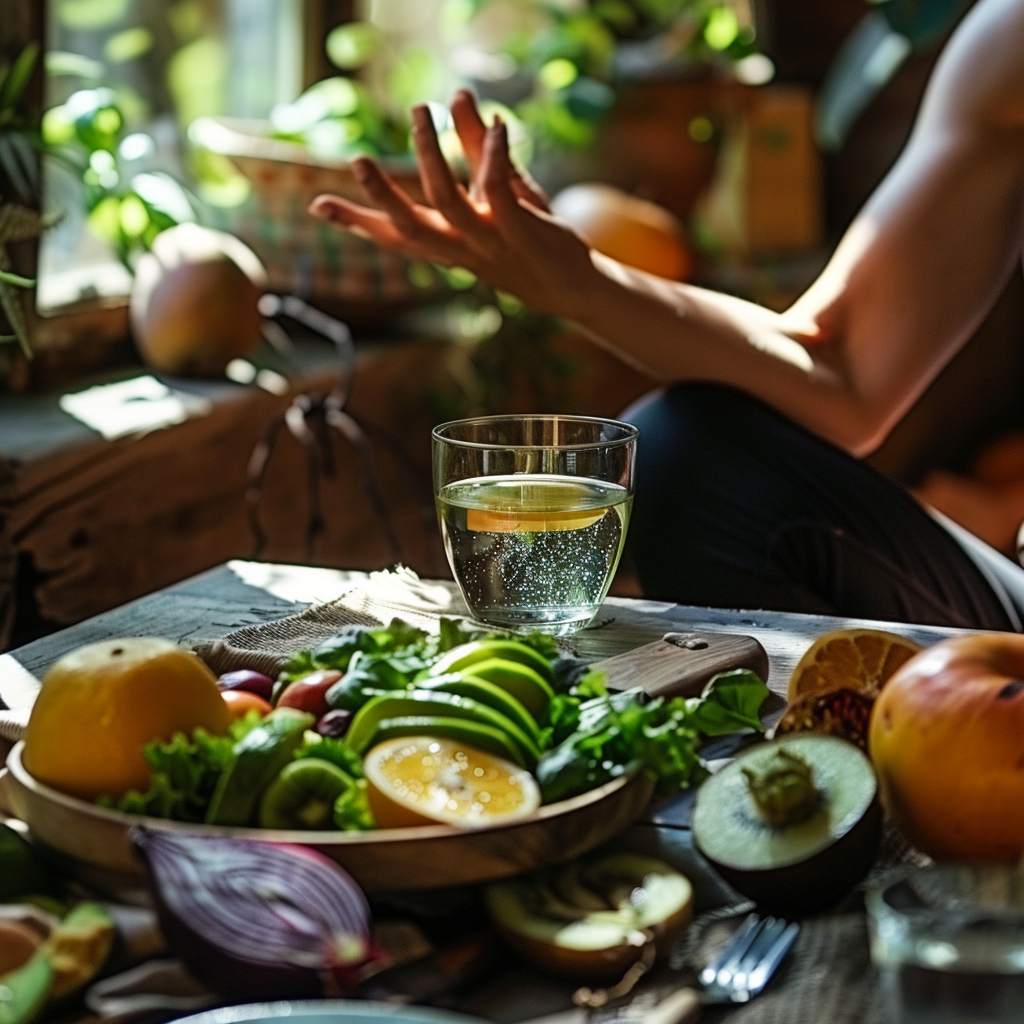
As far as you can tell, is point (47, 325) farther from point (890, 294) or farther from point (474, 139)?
point (890, 294)

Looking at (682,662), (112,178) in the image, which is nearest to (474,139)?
(682,662)

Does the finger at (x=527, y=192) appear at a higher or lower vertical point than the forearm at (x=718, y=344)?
higher

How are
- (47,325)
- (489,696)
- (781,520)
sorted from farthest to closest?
(47,325) → (781,520) → (489,696)

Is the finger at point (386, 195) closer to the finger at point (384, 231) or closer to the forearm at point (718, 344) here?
the finger at point (384, 231)

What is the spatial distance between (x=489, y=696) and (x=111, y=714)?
175mm

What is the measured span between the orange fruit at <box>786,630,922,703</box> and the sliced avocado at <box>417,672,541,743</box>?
196mm

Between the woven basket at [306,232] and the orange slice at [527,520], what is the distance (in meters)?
1.33

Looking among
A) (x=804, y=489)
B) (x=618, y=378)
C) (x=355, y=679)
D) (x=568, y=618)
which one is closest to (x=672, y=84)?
(x=618, y=378)

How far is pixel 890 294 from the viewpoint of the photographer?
4.54 feet

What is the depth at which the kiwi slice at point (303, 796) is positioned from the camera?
62 centimetres

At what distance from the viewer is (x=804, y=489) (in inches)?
51.4

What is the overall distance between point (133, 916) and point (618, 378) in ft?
7.04

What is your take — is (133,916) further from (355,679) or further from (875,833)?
(875,833)

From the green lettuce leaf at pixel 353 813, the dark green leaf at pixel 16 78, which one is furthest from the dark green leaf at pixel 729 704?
the dark green leaf at pixel 16 78
